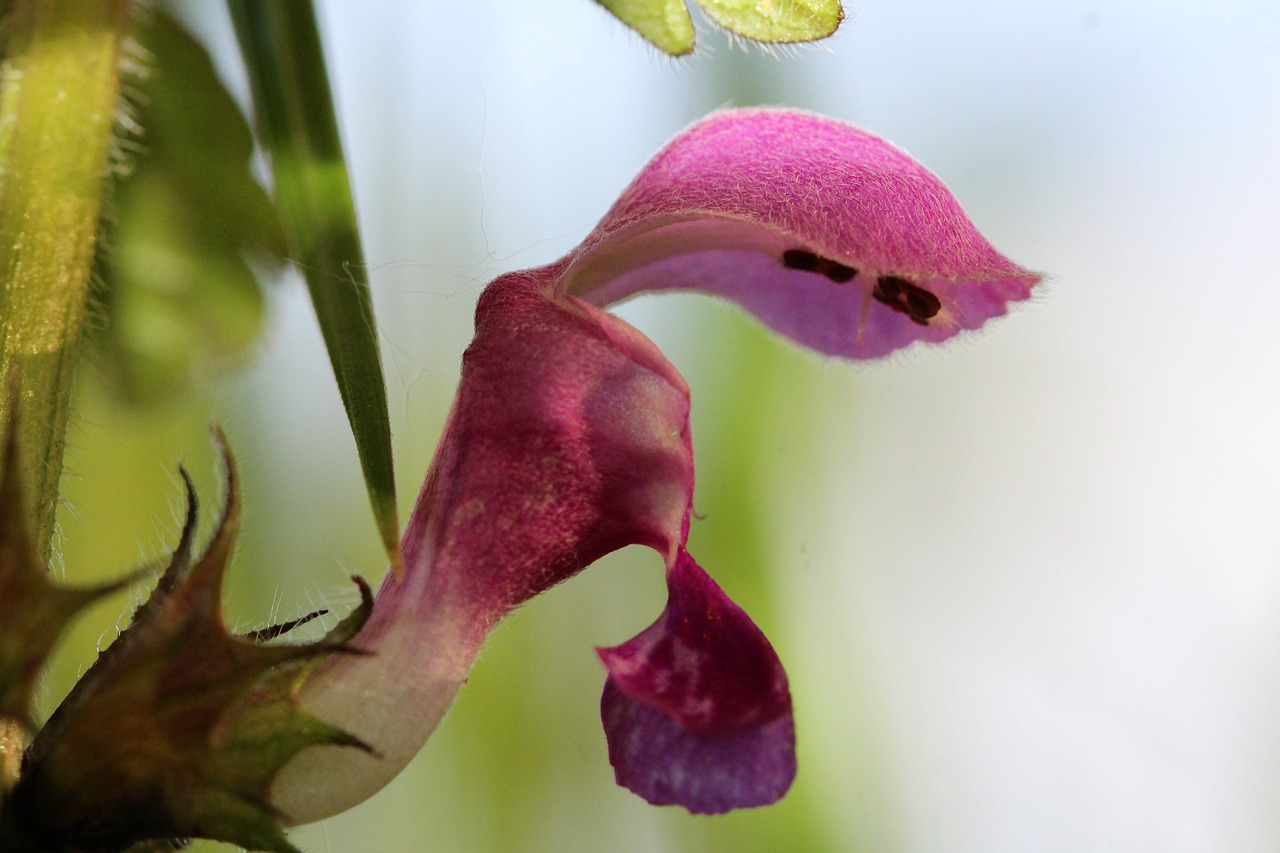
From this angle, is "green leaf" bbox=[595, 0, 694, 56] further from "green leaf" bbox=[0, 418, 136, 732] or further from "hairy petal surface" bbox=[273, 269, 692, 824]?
"green leaf" bbox=[0, 418, 136, 732]

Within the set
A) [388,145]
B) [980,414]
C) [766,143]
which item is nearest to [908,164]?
[766,143]

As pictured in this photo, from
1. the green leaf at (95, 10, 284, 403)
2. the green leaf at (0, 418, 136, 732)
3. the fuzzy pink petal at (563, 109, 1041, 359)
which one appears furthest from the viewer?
the green leaf at (95, 10, 284, 403)

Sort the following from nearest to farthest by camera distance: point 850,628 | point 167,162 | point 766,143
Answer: point 766,143 < point 167,162 < point 850,628

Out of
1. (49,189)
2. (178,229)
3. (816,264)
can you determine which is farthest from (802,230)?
(178,229)

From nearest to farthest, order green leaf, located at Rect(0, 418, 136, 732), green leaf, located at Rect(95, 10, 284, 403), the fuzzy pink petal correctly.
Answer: green leaf, located at Rect(0, 418, 136, 732) → the fuzzy pink petal → green leaf, located at Rect(95, 10, 284, 403)

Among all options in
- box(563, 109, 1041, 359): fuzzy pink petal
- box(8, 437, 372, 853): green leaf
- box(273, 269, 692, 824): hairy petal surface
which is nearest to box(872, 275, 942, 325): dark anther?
box(563, 109, 1041, 359): fuzzy pink petal

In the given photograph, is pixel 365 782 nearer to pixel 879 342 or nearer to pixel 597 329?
pixel 597 329
